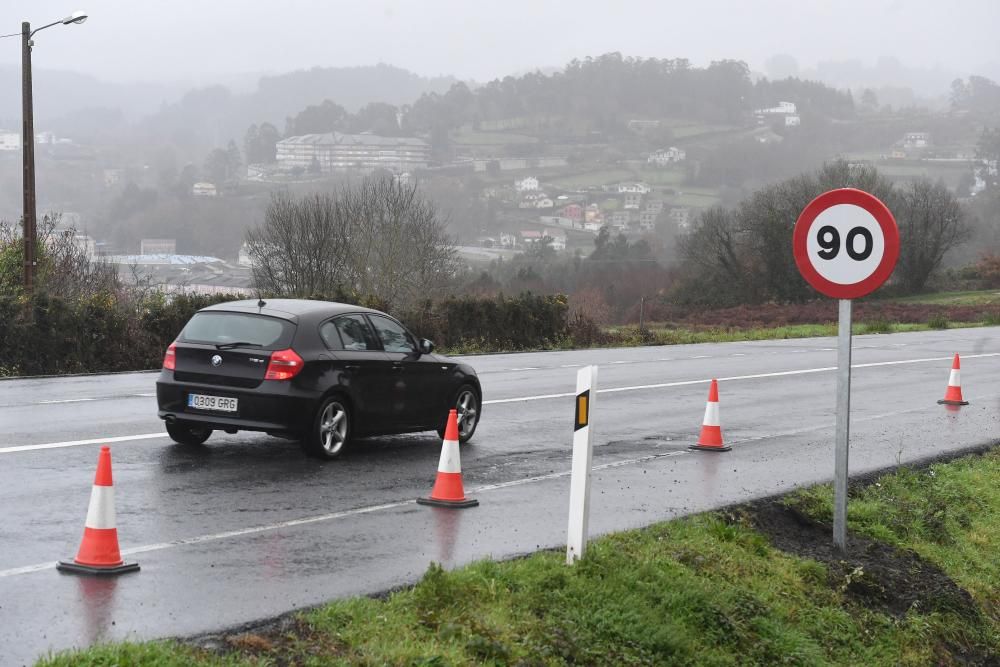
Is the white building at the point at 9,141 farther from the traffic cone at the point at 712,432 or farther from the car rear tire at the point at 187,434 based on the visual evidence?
the traffic cone at the point at 712,432

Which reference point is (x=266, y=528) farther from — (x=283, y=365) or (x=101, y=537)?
(x=283, y=365)

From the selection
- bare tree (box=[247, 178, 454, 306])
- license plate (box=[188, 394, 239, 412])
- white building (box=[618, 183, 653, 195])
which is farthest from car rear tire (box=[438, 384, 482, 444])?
white building (box=[618, 183, 653, 195])

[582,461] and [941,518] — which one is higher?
[582,461]

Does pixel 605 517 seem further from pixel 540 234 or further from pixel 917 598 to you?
pixel 540 234

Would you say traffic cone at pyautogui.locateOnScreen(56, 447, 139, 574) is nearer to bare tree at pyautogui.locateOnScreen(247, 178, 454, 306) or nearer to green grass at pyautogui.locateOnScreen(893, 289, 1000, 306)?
bare tree at pyautogui.locateOnScreen(247, 178, 454, 306)

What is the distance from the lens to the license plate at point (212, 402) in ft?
38.4

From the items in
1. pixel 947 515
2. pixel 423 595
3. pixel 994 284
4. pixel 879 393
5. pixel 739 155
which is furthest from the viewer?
pixel 739 155

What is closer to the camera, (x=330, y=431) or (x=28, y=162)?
(x=330, y=431)

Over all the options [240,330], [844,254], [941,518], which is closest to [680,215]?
[240,330]

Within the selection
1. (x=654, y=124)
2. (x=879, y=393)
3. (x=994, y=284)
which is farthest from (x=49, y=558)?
(x=654, y=124)

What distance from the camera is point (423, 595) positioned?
6.75 meters

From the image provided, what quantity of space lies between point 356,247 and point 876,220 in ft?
153

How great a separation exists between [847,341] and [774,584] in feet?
6.11

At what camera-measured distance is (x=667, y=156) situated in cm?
17238
